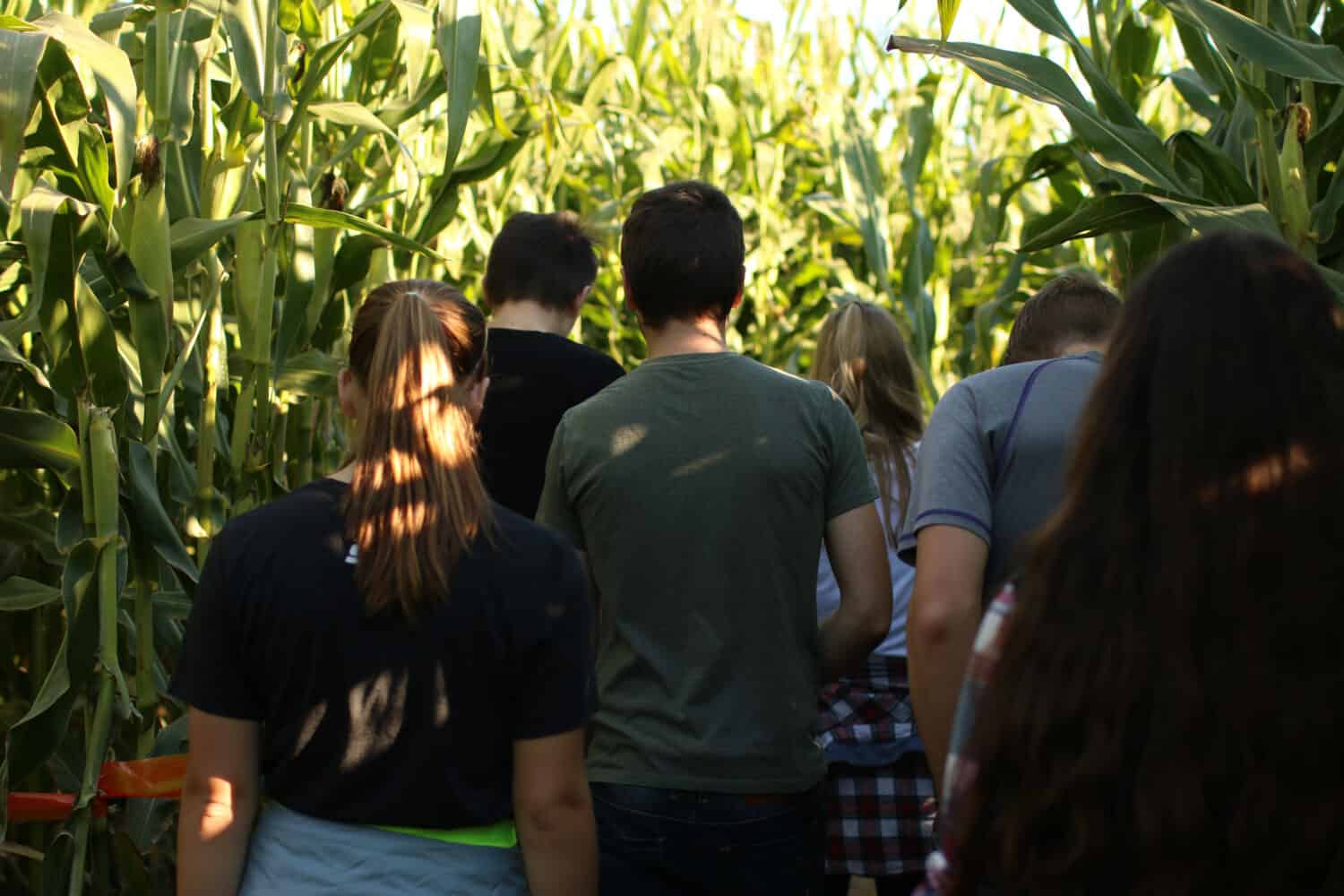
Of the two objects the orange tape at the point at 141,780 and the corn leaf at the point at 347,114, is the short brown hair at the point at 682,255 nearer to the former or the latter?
the corn leaf at the point at 347,114

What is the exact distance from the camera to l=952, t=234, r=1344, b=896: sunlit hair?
42.3 inches

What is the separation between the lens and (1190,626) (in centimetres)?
109

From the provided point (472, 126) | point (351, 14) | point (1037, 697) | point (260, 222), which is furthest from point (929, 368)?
point (1037, 697)

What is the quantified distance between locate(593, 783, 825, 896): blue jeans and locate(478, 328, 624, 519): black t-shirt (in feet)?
2.62

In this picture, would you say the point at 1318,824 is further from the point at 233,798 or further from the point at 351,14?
the point at 351,14

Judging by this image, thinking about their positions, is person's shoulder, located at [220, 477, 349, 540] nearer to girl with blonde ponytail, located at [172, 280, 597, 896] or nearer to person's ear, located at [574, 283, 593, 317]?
girl with blonde ponytail, located at [172, 280, 597, 896]

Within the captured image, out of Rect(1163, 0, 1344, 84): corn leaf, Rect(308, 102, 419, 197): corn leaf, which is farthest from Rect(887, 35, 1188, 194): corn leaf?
Rect(308, 102, 419, 197): corn leaf

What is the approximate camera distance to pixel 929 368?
4.57m

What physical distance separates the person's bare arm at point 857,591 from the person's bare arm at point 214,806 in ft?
2.85

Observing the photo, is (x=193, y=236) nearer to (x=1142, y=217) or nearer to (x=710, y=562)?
(x=710, y=562)

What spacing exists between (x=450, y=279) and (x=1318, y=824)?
14.2 feet

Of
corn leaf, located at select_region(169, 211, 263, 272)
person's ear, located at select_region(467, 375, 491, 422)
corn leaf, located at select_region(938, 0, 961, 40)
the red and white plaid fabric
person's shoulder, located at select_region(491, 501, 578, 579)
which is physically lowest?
the red and white plaid fabric

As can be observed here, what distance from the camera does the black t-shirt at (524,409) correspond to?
2783mm

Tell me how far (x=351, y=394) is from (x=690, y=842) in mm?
766
